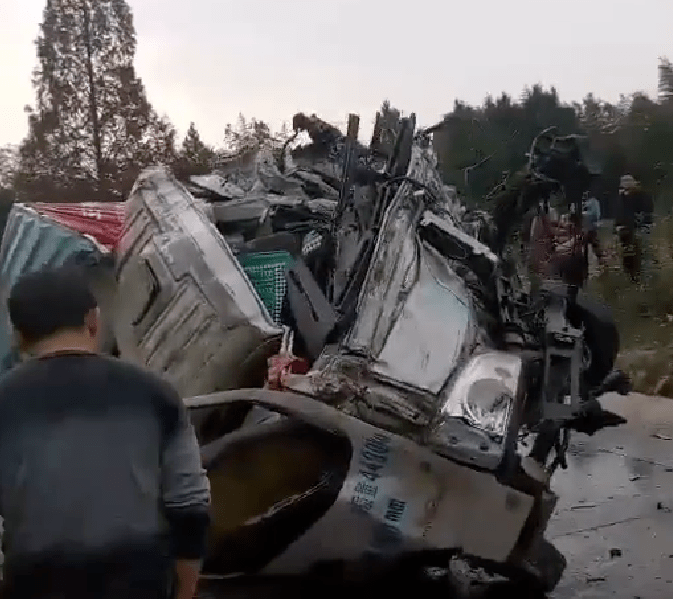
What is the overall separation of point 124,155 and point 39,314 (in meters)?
25.7

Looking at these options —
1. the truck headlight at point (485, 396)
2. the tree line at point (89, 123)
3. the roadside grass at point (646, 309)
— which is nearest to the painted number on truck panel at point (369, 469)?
the truck headlight at point (485, 396)

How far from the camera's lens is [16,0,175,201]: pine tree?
27.2 m

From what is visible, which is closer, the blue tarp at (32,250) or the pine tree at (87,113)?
the blue tarp at (32,250)

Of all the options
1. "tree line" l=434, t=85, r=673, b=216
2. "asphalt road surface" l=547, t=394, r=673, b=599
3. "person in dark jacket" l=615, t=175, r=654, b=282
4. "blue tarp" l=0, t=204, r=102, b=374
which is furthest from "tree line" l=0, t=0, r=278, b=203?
"blue tarp" l=0, t=204, r=102, b=374

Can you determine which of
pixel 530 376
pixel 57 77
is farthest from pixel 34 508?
pixel 57 77

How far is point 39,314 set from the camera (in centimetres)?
233

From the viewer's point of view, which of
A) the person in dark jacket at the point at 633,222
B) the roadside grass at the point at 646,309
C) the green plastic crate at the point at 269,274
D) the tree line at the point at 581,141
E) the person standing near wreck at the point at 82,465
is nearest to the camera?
the person standing near wreck at the point at 82,465

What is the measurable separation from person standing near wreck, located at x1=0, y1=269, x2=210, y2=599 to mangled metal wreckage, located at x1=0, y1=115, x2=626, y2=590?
6.65 ft

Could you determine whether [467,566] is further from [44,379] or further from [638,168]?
[638,168]

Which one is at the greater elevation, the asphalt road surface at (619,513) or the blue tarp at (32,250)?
the blue tarp at (32,250)

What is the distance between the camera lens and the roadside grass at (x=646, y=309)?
11.5m

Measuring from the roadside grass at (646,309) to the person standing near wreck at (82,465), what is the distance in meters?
9.46

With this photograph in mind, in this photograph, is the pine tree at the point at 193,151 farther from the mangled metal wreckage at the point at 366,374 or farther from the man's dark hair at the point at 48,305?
the man's dark hair at the point at 48,305

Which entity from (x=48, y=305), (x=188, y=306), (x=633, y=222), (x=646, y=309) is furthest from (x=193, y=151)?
(x=48, y=305)
